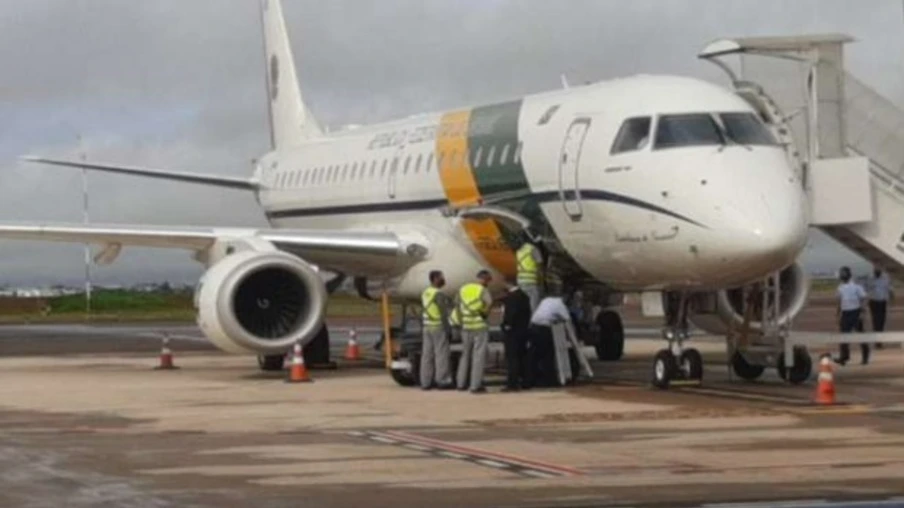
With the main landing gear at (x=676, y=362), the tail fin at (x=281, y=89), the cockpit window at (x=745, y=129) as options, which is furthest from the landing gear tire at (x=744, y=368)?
the tail fin at (x=281, y=89)

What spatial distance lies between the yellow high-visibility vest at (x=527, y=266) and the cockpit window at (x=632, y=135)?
2.10 m

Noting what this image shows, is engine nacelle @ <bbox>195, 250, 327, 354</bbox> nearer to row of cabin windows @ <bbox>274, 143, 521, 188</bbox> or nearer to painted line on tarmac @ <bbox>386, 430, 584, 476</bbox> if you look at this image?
row of cabin windows @ <bbox>274, 143, 521, 188</bbox>

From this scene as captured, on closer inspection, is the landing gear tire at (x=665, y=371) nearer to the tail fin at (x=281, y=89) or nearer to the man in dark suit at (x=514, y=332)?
the man in dark suit at (x=514, y=332)

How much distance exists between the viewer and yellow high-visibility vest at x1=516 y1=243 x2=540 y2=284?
83.6 ft

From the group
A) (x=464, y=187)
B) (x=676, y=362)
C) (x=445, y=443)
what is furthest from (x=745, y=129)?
(x=445, y=443)

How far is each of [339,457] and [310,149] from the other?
66.6ft

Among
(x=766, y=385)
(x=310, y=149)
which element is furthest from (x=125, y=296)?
(x=766, y=385)

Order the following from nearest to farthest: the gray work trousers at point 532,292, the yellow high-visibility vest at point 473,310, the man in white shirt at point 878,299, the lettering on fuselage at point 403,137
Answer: the yellow high-visibility vest at point 473,310
the gray work trousers at point 532,292
the lettering on fuselage at point 403,137
the man in white shirt at point 878,299

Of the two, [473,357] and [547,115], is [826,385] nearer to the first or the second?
[473,357]

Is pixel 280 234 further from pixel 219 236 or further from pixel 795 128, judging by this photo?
pixel 795 128

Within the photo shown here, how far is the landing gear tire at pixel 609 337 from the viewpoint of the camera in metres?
32.0

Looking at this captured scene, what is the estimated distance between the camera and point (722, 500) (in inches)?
Answer: 520

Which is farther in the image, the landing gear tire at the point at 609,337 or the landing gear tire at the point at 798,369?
the landing gear tire at the point at 609,337

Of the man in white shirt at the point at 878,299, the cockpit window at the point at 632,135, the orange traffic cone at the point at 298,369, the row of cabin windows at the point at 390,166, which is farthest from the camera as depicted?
the man in white shirt at the point at 878,299
